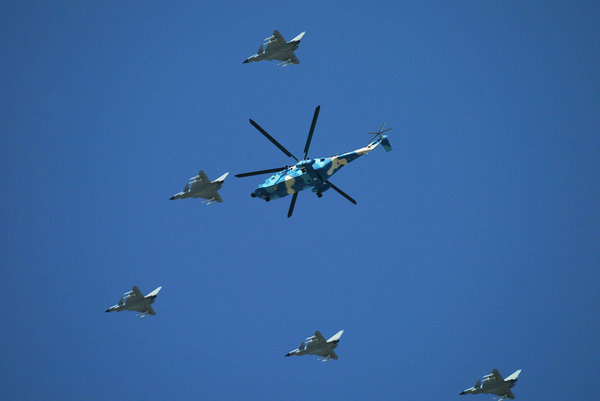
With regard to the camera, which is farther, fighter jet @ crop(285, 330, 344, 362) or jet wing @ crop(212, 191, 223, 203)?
fighter jet @ crop(285, 330, 344, 362)

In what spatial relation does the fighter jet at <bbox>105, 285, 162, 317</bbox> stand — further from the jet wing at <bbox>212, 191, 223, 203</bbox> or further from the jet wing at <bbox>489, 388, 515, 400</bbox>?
the jet wing at <bbox>489, 388, 515, 400</bbox>

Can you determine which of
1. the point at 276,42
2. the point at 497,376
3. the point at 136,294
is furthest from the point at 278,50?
the point at 497,376

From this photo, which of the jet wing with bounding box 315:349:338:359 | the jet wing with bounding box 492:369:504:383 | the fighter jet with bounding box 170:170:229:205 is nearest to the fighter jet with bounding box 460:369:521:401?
the jet wing with bounding box 492:369:504:383

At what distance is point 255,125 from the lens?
63.7m

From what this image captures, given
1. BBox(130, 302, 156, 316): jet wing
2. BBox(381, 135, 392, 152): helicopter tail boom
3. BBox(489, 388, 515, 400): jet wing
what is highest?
BBox(381, 135, 392, 152): helicopter tail boom

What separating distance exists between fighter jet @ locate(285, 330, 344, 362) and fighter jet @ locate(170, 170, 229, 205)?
17402mm

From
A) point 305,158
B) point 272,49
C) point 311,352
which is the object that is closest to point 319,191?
point 305,158

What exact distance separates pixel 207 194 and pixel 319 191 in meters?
11.0

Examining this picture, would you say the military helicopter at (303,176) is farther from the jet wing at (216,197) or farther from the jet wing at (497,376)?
the jet wing at (497,376)

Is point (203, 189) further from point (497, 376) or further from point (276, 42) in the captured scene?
point (497, 376)

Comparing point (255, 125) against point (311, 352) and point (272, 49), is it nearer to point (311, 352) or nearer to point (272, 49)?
point (272, 49)

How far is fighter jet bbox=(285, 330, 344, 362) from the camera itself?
78350 mm

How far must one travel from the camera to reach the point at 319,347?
78.8 m

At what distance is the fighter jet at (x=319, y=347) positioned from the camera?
7835 centimetres
